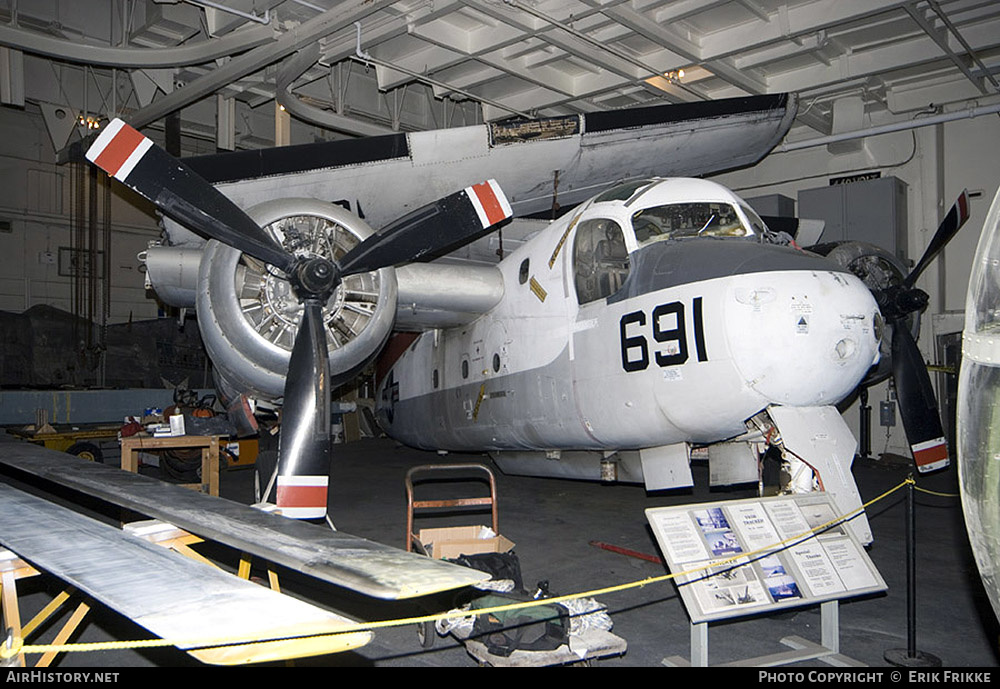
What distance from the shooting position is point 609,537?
7.98 meters

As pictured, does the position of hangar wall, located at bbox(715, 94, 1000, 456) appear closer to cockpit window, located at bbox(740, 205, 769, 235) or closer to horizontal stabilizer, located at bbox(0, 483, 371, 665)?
cockpit window, located at bbox(740, 205, 769, 235)

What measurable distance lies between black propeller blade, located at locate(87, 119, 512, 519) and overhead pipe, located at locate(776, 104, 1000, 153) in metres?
11.4

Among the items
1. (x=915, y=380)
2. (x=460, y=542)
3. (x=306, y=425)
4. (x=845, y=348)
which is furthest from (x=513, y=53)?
(x=460, y=542)

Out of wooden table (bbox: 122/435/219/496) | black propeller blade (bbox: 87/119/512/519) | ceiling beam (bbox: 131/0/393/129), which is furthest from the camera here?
ceiling beam (bbox: 131/0/393/129)

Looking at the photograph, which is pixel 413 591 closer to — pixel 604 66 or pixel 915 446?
pixel 915 446

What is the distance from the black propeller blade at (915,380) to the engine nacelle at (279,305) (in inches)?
258

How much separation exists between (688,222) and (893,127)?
9.92 m

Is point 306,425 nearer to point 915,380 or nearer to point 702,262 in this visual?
point 702,262

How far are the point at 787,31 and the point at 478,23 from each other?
204 inches

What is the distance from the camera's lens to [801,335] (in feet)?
18.2

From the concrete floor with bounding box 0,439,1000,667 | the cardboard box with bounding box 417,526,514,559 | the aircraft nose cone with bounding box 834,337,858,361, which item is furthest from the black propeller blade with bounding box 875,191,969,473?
the cardboard box with bounding box 417,526,514,559

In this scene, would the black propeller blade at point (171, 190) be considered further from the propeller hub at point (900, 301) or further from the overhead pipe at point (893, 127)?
the overhead pipe at point (893, 127)

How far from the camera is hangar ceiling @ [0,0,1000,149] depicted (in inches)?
462
